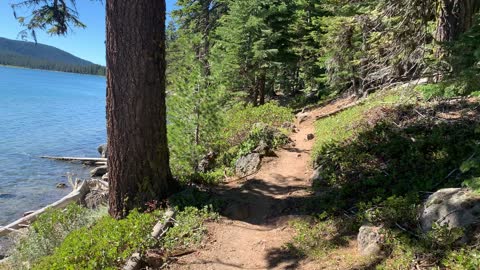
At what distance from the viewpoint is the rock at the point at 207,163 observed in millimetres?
10227

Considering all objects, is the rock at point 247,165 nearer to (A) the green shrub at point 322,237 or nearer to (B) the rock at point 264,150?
(B) the rock at point 264,150

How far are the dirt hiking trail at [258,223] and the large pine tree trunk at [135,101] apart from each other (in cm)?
152

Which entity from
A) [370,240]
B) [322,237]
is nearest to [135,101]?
[322,237]

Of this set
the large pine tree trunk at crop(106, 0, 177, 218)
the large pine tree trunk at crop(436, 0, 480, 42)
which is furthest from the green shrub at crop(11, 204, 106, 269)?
the large pine tree trunk at crop(436, 0, 480, 42)

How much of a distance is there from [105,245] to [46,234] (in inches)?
98.1

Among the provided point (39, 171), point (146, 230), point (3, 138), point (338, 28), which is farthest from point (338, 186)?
point (3, 138)

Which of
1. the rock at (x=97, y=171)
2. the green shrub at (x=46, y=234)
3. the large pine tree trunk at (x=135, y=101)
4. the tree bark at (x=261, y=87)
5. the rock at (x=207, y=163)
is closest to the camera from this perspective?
the large pine tree trunk at (x=135, y=101)

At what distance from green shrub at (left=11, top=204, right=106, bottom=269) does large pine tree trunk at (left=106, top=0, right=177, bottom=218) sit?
102cm

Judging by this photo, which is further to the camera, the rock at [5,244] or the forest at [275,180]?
the rock at [5,244]

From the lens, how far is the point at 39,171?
1898cm

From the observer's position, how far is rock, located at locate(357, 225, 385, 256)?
13.0 ft

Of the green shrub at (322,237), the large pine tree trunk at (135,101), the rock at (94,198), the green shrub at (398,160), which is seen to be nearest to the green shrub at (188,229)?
the large pine tree trunk at (135,101)

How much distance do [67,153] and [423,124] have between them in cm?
2297

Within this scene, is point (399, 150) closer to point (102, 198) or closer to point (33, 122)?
point (102, 198)
